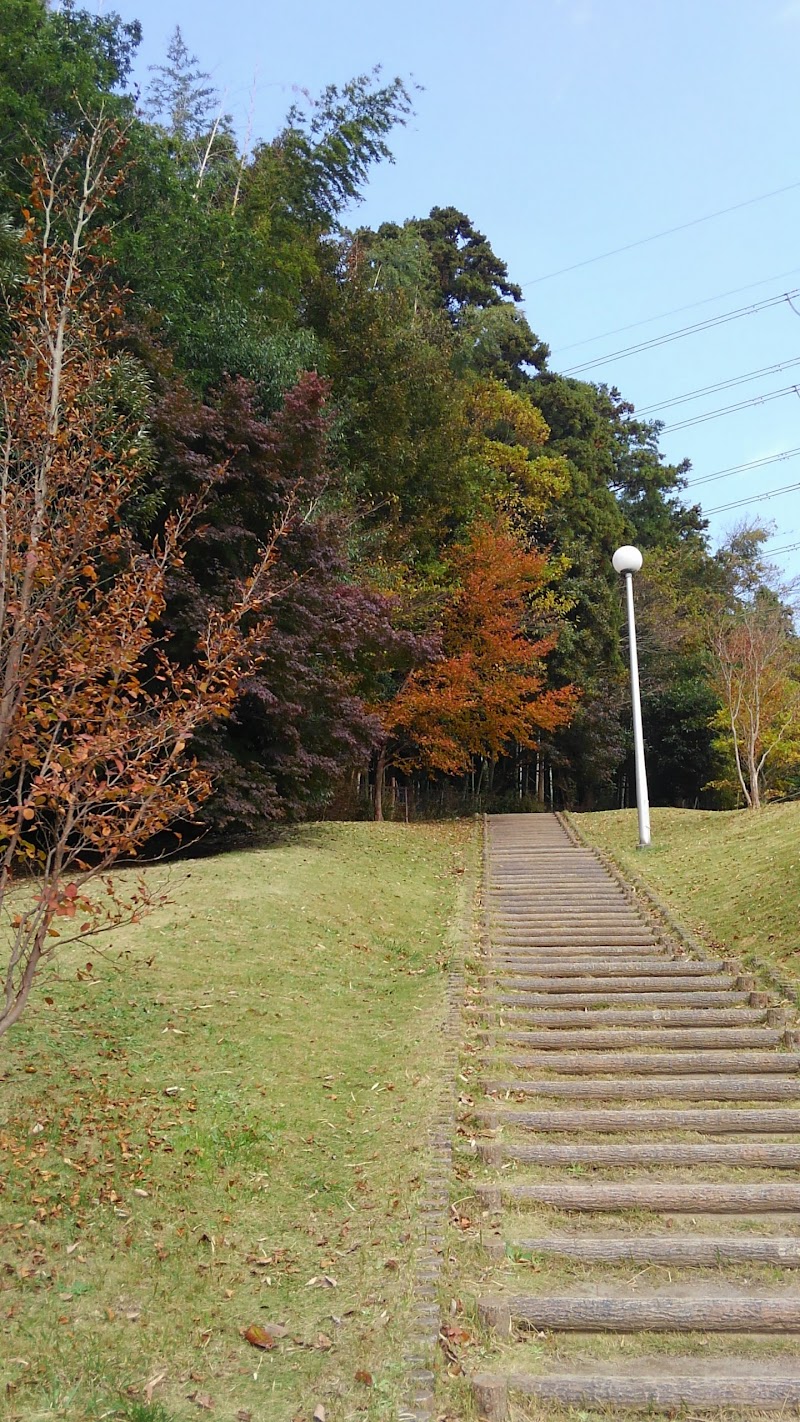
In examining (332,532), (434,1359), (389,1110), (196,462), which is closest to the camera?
(434,1359)

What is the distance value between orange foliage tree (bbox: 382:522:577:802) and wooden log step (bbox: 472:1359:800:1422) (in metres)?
15.6

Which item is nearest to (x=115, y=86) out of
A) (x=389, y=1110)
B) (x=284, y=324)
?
(x=284, y=324)

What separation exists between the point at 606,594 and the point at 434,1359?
25819 mm

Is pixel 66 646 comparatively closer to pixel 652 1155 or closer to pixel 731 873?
pixel 652 1155

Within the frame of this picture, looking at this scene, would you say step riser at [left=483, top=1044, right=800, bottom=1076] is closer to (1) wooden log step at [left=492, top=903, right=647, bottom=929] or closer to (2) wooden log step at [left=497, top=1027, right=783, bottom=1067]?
(2) wooden log step at [left=497, top=1027, right=783, bottom=1067]

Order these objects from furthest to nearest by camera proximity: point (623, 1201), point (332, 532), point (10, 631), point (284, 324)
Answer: point (284, 324)
point (332, 532)
point (623, 1201)
point (10, 631)

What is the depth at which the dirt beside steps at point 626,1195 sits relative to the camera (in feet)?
11.3

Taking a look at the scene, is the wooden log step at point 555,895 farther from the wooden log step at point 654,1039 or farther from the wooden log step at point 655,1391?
the wooden log step at point 655,1391

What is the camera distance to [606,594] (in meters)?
27.8

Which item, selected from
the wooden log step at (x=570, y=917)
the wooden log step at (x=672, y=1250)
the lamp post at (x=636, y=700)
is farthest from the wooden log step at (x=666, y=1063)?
the lamp post at (x=636, y=700)

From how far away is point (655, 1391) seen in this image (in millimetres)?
3307

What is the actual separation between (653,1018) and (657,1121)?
1.69 meters

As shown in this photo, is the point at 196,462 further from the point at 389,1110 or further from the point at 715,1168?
the point at 715,1168

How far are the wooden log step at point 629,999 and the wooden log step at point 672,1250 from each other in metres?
3.28
